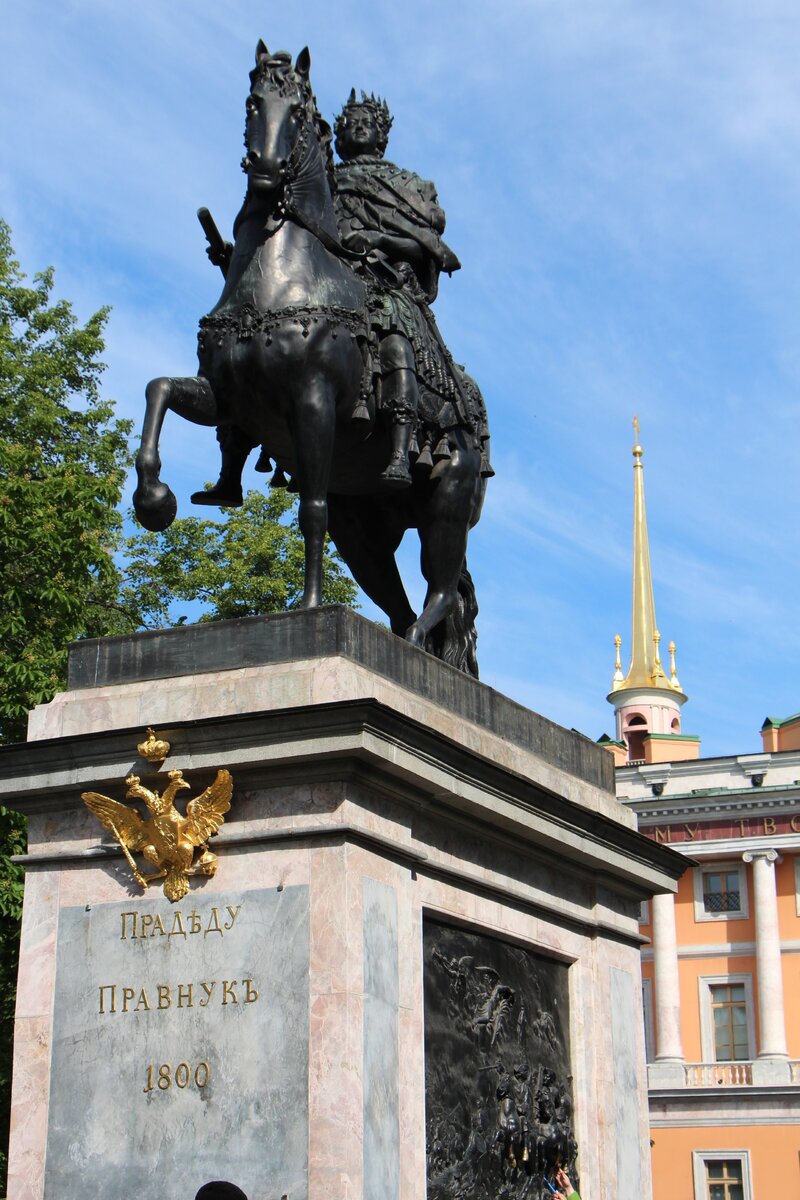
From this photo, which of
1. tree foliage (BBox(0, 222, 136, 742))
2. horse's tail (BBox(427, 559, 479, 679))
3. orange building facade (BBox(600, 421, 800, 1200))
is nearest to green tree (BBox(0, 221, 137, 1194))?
tree foliage (BBox(0, 222, 136, 742))

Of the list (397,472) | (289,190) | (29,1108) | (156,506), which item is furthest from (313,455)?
(29,1108)

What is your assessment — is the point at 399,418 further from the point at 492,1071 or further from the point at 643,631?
the point at 643,631

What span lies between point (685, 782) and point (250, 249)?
46.5m

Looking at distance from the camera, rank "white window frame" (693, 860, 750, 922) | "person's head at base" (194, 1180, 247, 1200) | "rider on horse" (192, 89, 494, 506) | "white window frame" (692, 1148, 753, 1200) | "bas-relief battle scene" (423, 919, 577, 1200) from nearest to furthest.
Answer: "person's head at base" (194, 1180, 247, 1200) → "bas-relief battle scene" (423, 919, 577, 1200) → "rider on horse" (192, 89, 494, 506) → "white window frame" (692, 1148, 753, 1200) → "white window frame" (693, 860, 750, 922)

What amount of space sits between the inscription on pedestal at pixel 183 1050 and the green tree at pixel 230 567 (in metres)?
19.8

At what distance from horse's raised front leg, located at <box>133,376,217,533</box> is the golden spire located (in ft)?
236

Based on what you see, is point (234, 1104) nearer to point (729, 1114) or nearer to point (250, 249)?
point (250, 249)

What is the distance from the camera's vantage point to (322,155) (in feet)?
34.3

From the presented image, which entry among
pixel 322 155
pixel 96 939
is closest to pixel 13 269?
pixel 322 155

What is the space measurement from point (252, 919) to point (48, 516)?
13.4 meters

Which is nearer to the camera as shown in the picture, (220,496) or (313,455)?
(313,455)

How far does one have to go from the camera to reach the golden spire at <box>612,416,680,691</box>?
81.2 m

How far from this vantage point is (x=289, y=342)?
9.84m

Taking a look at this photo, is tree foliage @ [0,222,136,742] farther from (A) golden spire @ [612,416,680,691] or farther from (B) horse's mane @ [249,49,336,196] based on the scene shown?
(A) golden spire @ [612,416,680,691]
